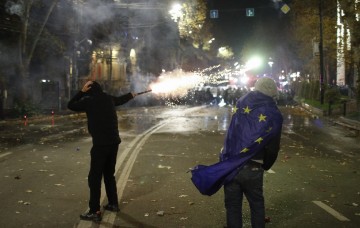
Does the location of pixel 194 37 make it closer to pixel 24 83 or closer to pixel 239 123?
pixel 24 83

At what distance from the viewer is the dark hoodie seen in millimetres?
6301

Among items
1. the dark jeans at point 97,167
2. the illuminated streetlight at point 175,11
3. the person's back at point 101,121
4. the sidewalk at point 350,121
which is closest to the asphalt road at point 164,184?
the dark jeans at point 97,167

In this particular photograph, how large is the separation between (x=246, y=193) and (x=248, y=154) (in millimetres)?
433

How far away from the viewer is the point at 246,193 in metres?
4.67

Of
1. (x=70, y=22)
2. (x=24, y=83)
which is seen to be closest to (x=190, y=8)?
(x=70, y=22)

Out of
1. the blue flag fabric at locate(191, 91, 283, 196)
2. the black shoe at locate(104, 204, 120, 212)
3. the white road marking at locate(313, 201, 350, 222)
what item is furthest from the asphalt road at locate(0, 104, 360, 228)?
the blue flag fabric at locate(191, 91, 283, 196)

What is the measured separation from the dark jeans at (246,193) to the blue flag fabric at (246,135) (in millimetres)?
96

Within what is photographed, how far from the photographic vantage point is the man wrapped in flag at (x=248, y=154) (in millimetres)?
4512

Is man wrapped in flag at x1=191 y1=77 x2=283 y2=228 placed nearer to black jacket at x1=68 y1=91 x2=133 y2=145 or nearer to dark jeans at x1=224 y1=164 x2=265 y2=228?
dark jeans at x1=224 y1=164 x2=265 y2=228

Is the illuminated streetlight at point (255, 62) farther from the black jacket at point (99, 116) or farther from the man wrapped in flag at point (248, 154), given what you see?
the man wrapped in flag at point (248, 154)

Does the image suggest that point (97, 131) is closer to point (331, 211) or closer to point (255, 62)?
point (331, 211)

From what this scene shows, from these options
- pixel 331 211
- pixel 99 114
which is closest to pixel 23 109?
pixel 99 114

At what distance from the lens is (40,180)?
9008 millimetres

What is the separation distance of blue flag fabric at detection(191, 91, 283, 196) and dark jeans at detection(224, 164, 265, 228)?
0.10 metres
